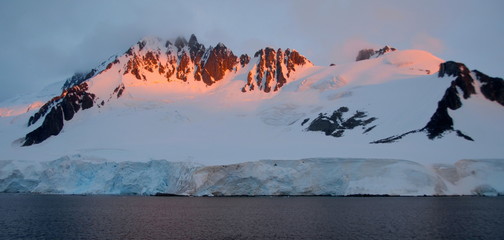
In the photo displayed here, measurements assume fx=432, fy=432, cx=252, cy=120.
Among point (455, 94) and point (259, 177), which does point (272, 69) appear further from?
point (259, 177)

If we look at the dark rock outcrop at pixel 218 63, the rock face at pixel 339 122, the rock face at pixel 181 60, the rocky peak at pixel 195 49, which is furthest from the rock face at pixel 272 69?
the rock face at pixel 339 122

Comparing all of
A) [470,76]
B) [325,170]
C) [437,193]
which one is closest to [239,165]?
[325,170]

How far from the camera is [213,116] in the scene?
102m

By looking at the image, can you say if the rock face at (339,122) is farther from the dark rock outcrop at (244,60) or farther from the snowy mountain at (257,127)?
the dark rock outcrop at (244,60)

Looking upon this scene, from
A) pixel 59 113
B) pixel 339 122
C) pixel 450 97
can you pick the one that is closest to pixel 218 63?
pixel 59 113

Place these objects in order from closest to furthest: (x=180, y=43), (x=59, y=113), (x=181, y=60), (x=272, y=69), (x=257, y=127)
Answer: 1. (x=257, y=127)
2. (x=59, y=113)
3. (x=181, y=60)
4. (x=272, y=69)
5. (x=180, y=43)

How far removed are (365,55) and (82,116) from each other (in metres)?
121

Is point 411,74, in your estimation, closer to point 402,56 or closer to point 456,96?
point 402,56

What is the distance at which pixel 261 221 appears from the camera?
113 ft

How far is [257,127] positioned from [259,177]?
3882 cm

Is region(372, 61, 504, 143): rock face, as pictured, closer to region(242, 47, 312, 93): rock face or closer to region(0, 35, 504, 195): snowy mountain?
region(0, 35, 504, 195): snowy mountain

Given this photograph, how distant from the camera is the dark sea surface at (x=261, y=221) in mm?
28172

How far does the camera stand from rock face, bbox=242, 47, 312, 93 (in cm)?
12212

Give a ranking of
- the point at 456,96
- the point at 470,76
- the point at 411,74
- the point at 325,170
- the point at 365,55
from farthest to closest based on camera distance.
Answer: the point at 365,55
the point at 411,74
the point at 470,76
the point at 456,96
the point at 325,170
